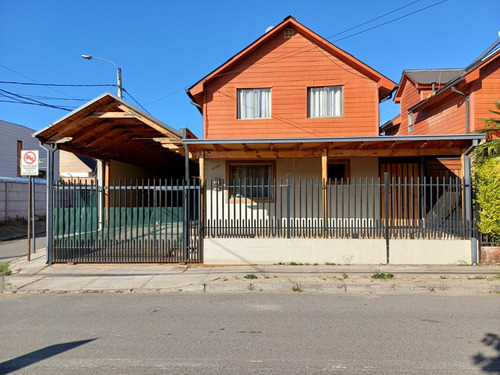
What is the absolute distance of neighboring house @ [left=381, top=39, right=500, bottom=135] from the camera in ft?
40.8

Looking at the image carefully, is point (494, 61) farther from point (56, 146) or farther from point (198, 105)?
point (56, 146)

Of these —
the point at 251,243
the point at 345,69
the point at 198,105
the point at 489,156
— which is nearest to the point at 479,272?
the point at 489,156

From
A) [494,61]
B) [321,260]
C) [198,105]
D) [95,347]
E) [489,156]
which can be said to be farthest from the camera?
[198,105]

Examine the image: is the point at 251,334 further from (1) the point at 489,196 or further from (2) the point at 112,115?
(2) the point at 112,115

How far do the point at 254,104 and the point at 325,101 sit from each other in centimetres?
257

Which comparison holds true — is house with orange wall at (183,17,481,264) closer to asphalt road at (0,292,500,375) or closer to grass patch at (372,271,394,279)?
grass patch at (372,271,394,279)

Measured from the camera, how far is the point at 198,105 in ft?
45.5

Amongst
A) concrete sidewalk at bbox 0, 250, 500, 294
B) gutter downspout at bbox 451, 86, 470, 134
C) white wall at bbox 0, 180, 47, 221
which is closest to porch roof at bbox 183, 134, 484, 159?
concrete sidewalk at bbox 0, 250, 500, 294

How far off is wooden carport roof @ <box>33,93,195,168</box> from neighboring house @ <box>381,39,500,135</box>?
9764 mm

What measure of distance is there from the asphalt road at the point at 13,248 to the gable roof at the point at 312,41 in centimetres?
778

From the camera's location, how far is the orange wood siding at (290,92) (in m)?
12.7

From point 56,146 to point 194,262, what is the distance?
5.21 metres

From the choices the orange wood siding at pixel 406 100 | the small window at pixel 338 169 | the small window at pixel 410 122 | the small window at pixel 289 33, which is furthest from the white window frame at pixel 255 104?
the small window at pixel 410 122

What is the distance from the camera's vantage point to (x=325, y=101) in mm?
12883
